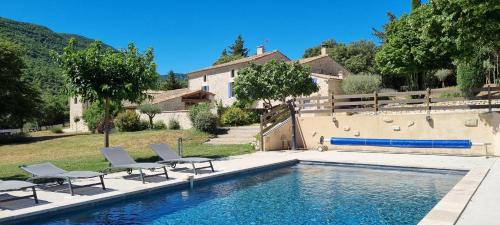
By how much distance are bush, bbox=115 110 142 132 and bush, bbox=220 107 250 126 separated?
274 inches

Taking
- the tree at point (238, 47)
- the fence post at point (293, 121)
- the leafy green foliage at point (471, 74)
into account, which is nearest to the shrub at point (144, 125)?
the fence post at point (293, 121)

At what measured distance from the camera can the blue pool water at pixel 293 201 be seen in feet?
24.7

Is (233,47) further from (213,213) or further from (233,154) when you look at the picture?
(213,213)

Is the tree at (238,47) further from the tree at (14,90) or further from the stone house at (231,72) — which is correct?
the tree at (14,90)

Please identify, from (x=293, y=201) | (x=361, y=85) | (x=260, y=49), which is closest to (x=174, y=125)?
(x=361, y=85)

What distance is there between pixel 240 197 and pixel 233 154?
7471 mm

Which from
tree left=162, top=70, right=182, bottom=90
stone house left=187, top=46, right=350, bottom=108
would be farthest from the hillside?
stone house left=187, top=46, right=350, bottom=108

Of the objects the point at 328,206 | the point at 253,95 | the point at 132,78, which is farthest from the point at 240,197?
the point at 253,95

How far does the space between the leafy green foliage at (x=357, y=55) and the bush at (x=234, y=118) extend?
23.1 m

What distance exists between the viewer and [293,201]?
8.97m

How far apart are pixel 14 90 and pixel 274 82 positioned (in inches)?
919

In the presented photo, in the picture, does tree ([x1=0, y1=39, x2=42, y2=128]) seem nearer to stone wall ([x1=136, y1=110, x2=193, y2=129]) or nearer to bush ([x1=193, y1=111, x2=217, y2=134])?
stone wall ([x1=136, y1=110, x2=193, y2=129])

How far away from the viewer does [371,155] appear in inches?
617

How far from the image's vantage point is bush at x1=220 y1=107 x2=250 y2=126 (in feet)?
97.2
